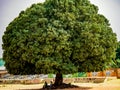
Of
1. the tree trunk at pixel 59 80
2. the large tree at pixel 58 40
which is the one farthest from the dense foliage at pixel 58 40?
the tree trunk at pixel 59 80

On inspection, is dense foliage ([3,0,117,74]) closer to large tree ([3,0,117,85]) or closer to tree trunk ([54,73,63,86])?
large tree ([3,0,117,85])

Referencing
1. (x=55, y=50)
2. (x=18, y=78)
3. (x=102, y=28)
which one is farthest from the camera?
(x=18, y=78)

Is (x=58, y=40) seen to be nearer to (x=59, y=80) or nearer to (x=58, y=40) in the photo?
(x=58, y=40)

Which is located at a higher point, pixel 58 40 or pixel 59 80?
pixel 58 40

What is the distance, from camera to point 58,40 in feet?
35.1

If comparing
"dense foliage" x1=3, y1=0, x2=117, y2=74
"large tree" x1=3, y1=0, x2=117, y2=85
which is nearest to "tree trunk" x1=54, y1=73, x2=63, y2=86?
"large tree" x1=3, y1=0, x2=117, y2=85

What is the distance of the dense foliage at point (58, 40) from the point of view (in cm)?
1072

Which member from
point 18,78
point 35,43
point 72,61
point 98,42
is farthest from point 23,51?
point 18,78

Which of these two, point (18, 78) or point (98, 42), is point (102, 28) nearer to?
point (98, 42)

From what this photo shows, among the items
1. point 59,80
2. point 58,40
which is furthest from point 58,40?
point 59,80

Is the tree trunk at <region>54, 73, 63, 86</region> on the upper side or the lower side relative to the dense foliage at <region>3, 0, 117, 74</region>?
lower

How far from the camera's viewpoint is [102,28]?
11477mm

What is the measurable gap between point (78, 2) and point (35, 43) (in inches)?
87.3

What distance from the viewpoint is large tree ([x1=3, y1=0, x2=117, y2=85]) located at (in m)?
10.7
